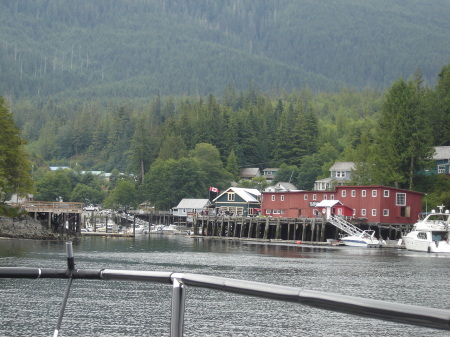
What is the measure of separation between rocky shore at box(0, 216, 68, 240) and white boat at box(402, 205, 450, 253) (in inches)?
1480

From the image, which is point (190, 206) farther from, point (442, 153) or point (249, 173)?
point (442, 153)

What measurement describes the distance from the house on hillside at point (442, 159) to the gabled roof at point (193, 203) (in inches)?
1853

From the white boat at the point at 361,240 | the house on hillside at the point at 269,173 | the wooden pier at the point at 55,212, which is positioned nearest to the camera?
the white boat at the point at 361,240

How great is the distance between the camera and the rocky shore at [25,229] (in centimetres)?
7000

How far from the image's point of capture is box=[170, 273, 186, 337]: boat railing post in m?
4.53

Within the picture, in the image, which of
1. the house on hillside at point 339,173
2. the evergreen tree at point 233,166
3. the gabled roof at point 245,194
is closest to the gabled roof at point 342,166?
the house on hillside at point 339,173

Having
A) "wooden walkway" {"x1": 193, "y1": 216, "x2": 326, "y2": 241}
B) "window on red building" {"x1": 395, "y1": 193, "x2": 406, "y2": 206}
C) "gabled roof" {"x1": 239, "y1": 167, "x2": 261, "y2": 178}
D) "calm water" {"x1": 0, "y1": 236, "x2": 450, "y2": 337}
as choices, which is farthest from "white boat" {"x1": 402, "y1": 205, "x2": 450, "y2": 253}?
"gabled roof" {"x1": 239, "y1": 167, "x2": 261, "y2": 178}

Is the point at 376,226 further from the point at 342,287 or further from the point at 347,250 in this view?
the point at 342,287

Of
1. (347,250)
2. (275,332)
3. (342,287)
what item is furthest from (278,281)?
(347,250)

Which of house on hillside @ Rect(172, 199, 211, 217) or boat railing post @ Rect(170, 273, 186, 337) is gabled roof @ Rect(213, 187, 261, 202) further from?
boat railing post @ Rect(170, 273, 186, 337)

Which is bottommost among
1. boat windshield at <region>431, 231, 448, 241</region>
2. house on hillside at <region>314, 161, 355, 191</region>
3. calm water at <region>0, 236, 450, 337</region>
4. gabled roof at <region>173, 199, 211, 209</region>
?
calm water at <region>0, 236, 450, 337</region>

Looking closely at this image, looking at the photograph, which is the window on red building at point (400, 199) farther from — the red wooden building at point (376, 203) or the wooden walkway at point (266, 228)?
the wooden walkway at point (266, 228)

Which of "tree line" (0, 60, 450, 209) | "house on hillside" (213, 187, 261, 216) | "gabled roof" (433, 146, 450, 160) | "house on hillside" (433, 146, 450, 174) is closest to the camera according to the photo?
"tree line" (0, 60, 450, 209)

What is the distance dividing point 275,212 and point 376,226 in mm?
16593
